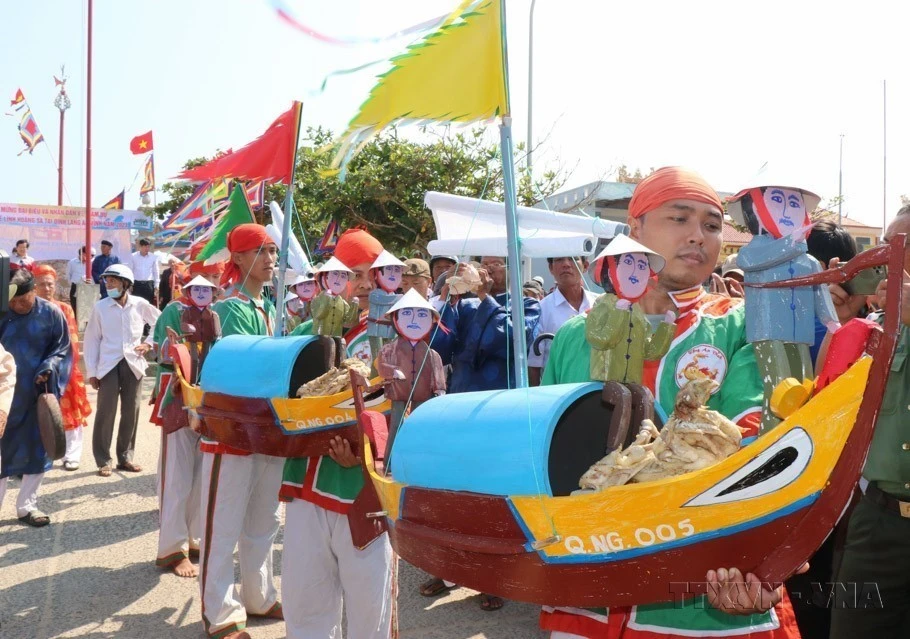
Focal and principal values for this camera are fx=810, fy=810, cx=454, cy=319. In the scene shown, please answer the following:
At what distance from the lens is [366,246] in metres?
3.88

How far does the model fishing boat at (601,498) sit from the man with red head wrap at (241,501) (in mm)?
2590

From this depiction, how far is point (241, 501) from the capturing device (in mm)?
4281

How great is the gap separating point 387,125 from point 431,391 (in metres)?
1.07

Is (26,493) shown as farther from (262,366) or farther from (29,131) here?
(29,131)

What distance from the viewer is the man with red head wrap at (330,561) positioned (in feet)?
11.1

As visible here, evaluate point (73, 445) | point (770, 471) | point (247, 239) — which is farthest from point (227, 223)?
point (770, 471)

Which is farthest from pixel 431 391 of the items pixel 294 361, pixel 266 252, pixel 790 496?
pixel 266 252

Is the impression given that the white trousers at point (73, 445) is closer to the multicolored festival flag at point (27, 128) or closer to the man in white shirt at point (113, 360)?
the man in white shirt at point (113, 360)

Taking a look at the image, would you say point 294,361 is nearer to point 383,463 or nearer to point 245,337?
point 245,337

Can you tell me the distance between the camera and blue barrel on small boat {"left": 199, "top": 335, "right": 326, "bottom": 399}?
10.3 feet

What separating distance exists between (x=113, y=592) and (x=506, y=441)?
13.9ft

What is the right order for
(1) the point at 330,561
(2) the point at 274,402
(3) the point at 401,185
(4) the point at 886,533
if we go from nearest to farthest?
(4) the point at 886,533 → (2) the point at 274,402 → (1) the point at 330,561 → (3) the point at 401,185

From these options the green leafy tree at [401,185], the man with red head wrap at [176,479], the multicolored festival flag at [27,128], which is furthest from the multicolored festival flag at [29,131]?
the man with red head wrap at [176,479]

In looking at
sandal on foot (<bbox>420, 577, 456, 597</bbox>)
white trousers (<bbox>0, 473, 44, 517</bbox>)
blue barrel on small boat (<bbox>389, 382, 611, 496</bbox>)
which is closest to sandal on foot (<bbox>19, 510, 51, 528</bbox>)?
white trousers (<bbox>0, 473, 44, 517</bbox>)
